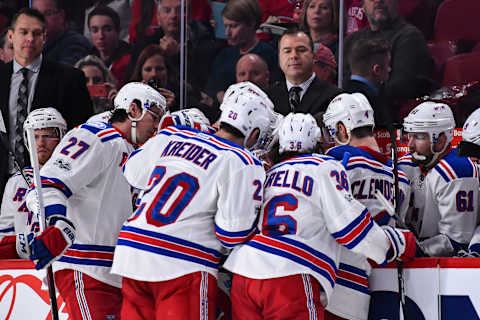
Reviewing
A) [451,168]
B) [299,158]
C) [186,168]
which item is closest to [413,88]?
[451,168]

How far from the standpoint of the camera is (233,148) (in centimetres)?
312

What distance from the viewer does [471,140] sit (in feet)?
13.0

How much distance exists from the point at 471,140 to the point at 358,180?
2.68 ft

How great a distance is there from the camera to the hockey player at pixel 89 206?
333 cm

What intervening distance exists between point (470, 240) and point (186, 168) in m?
1.65

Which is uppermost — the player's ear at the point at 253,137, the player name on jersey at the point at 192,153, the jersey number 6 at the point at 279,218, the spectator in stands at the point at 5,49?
the spectator in stands at the point at 5,49

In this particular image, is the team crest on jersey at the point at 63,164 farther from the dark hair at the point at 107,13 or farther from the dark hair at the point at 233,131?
the dark hair at the point at 107,13

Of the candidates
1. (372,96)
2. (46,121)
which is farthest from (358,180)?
(372,96)

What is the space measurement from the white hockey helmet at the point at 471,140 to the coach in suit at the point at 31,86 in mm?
2708

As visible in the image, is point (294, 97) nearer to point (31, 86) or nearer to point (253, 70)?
point (253, 70)

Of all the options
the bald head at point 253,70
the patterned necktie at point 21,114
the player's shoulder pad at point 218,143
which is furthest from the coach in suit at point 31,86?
the player's shoulder pad at point 218,143

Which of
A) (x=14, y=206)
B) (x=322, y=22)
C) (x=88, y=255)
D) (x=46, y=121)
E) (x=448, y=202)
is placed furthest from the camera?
(x=322, y=22)

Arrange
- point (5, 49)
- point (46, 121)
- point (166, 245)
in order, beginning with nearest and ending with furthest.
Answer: point (166, 245) < point (46, 121) < point (5, 49)

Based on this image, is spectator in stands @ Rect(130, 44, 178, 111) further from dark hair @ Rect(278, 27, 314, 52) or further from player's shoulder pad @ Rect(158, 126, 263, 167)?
player's shoulder pad @ Rect(158, 126, 263, 167)
